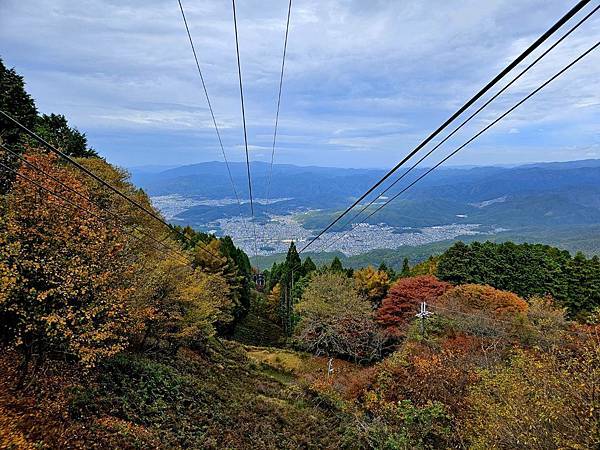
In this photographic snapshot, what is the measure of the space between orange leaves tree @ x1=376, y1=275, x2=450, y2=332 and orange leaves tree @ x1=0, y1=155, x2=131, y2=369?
23.5 metres

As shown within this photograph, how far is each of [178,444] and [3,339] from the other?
5.74 metres

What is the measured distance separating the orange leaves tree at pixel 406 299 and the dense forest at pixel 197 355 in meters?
0.11

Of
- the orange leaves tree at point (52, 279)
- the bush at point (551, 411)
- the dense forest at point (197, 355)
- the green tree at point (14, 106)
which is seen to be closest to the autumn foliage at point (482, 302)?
the dense forest at point (197, 355)

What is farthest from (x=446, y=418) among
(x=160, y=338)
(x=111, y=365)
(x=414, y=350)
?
(x=160, y=338)

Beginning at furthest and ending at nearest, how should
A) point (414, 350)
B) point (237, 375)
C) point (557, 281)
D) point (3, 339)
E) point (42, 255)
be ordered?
point (557, 281) → point (237, 375) → point (414, 350) → point (3, 339) → point (42, 255)

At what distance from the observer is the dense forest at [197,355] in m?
8.91

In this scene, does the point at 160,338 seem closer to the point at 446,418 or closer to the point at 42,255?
the point at 42,255

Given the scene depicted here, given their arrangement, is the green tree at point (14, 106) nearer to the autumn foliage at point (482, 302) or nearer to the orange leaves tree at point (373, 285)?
the autumn foliage at point (482, 302)

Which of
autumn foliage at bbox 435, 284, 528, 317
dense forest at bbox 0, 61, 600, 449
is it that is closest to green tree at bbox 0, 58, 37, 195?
dense forest at bbox 0, 61, 600, 449

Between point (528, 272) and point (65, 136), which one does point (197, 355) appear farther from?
point (528, 272)

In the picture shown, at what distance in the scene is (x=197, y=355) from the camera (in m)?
23.5

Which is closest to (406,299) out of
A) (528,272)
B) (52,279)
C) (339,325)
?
(339,325)

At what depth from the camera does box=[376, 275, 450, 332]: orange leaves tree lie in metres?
30.1

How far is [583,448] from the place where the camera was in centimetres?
624
